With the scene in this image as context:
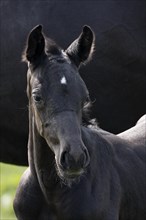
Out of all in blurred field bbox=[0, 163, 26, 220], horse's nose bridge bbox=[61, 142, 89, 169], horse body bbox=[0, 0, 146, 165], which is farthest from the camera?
blurred field bbox=[0, 163, 26, 220]

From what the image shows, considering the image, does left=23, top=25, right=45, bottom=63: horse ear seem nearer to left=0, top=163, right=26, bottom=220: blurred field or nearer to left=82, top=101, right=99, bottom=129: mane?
left=82, top=101, right=99, bottom=129: mane

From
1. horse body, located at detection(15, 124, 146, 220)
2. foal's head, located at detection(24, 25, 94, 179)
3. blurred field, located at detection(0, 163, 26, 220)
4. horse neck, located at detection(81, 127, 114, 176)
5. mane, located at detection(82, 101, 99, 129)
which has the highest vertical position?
foal's head, located at detection(24, 25, 94, 179)

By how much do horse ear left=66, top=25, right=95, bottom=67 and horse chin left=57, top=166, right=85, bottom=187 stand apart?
744mm

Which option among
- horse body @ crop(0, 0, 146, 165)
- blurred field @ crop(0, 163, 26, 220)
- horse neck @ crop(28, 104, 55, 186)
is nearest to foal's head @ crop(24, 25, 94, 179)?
horse neck @ crop(28, 104, 55, 186)

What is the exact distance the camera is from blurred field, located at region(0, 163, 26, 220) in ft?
38.4

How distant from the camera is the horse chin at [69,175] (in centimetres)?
631

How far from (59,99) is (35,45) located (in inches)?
17.2

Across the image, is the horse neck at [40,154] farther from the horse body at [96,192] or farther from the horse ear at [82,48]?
the horse ear at [82,48]

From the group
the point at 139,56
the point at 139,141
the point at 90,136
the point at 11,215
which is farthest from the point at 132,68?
the point at 11,215

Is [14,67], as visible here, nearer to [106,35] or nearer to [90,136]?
[106,35]

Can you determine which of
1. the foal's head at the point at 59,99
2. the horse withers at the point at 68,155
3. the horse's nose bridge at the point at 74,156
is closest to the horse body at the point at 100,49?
the horse withers at the point at 68,155

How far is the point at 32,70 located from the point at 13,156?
7.35 feet

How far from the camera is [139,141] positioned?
25.4ft

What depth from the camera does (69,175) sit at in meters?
6.34
